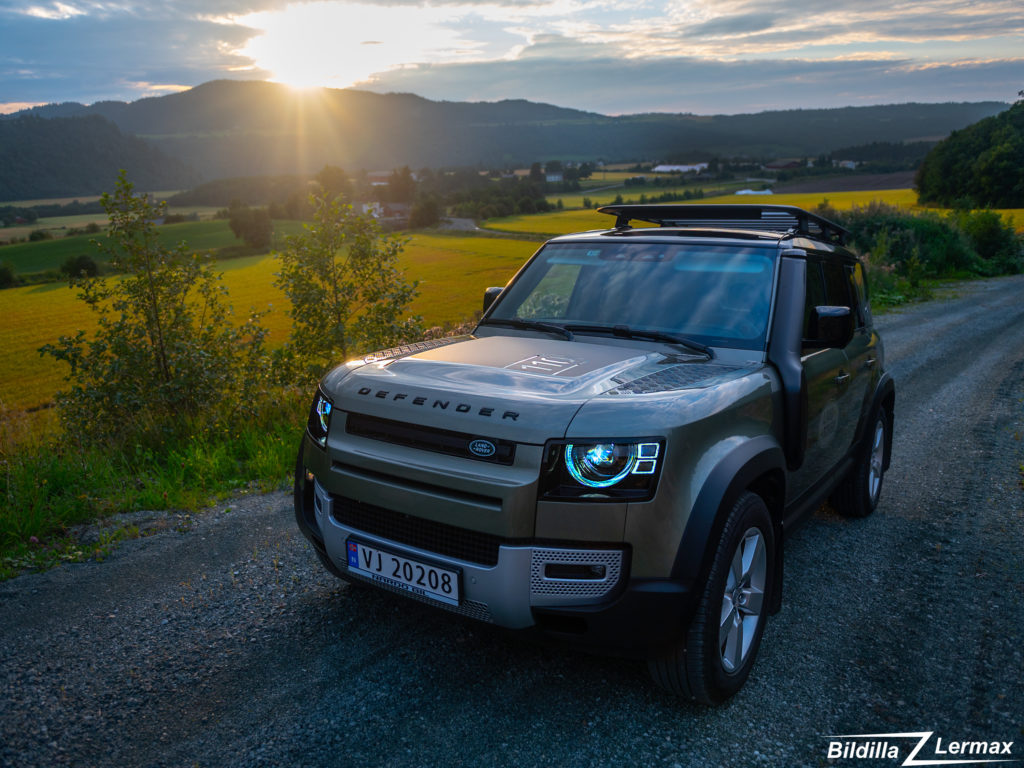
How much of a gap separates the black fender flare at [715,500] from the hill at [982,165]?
6317 cm

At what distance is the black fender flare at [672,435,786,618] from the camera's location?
2.57m

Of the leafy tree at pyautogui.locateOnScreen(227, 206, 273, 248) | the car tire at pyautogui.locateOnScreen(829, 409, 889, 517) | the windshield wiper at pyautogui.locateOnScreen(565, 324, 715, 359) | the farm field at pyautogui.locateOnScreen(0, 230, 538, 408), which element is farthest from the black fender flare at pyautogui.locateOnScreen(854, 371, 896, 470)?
the leafy tree at pyautogui.locateOnScreen(227, 206, 273, 248)

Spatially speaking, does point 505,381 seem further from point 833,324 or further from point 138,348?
point 138,348

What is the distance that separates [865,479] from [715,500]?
9.51 feet

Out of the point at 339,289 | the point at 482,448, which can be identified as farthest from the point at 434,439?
the point at 339,289

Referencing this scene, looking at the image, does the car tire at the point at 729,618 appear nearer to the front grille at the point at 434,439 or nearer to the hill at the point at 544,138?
the front grille at the point at 434,439

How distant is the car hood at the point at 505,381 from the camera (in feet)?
8.61

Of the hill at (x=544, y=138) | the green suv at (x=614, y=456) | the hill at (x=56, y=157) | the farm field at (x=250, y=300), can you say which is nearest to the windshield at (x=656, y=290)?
the green suv at (x=614, y=456)

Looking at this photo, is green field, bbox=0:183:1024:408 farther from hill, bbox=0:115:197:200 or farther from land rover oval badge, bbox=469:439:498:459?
land rover oval badge, bbox=469:439:498:459

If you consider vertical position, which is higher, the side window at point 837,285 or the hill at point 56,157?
the hill at point 56,157

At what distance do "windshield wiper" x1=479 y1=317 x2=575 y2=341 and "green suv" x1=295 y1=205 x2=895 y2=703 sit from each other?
0.02 metres

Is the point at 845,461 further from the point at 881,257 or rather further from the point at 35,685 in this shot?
the point at 881,257

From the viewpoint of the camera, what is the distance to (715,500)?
2646 mm

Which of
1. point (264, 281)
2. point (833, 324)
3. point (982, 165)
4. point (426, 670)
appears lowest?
point (264, 281)
